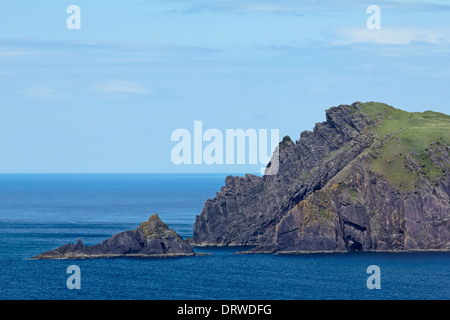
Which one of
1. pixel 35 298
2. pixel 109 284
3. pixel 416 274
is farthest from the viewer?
pixel 416 274
